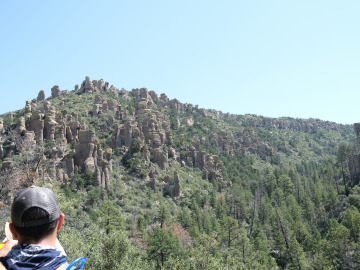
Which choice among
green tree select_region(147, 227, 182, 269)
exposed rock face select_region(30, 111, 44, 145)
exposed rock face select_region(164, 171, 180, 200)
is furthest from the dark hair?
exposed rock face select_region(164, 171, 180, 200)

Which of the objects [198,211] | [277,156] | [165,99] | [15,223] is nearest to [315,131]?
[277,156]

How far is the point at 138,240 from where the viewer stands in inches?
1492

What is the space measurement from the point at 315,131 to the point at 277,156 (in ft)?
234

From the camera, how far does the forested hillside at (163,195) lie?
22.2 metres

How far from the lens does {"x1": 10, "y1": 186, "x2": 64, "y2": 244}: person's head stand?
6.87 feet

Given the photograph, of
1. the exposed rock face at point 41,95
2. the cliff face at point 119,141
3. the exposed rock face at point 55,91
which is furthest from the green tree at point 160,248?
the exposed rock face at point 41,95

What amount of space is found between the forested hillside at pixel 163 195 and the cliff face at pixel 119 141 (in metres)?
0.24

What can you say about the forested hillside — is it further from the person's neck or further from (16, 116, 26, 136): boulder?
the person's neck

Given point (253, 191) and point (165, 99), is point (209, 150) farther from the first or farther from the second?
point (165, 99)

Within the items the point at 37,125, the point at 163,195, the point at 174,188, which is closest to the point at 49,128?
the point at 37,125

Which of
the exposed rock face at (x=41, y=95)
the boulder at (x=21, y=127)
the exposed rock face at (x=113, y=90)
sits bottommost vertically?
the boulder at (x=21, y=127)

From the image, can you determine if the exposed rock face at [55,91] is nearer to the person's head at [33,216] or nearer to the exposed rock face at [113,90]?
the exposed rock face at [113,90]

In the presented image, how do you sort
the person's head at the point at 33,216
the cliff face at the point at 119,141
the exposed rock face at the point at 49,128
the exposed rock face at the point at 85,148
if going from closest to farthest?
1. the person's head at the point at 33,216
2. the cliff face at the point at 119,141
3. the exposed rock face at the point at 85,148
4. the exposed rock face at the point at 49,128

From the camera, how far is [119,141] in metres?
66.4
